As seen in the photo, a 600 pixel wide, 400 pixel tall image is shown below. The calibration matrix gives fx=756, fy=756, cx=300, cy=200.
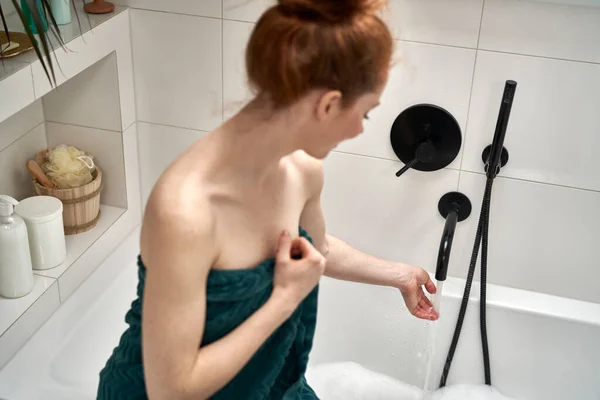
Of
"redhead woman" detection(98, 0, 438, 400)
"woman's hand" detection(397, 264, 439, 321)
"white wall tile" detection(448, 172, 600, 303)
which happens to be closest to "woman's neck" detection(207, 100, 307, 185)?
"redhead woman" detection(98, 0, 438, 400)

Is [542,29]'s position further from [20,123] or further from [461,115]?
[20,123]

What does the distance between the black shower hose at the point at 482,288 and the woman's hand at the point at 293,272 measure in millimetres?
826

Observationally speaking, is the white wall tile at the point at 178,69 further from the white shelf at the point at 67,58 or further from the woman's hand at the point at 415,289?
the woman's hand at the point at 415,289

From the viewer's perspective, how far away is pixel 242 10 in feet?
6.42

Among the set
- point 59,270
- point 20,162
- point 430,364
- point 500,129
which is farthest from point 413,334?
point 20,162

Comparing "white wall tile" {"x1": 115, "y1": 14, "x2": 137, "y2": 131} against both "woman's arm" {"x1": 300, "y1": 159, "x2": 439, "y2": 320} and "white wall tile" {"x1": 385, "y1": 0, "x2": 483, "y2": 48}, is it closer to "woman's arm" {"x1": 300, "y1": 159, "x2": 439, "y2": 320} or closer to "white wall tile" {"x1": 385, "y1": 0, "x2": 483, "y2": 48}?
"white wall tile" {"x1": 385, "y1": 0, "x2": 483, "y2": 48}

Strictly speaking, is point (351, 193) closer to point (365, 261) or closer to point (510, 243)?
point (510, 243)

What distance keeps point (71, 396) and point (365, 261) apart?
0.75 metres

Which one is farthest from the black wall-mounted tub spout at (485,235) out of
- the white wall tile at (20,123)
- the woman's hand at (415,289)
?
the white wall tile at (20,123)

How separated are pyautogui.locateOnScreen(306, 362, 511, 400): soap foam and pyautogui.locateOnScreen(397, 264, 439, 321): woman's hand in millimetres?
594

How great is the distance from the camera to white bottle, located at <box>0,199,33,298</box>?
171 cm

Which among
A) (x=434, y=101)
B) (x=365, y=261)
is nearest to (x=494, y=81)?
(x=434, y=101)

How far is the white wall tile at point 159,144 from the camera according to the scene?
219 centimetres

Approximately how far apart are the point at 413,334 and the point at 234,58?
91cm
